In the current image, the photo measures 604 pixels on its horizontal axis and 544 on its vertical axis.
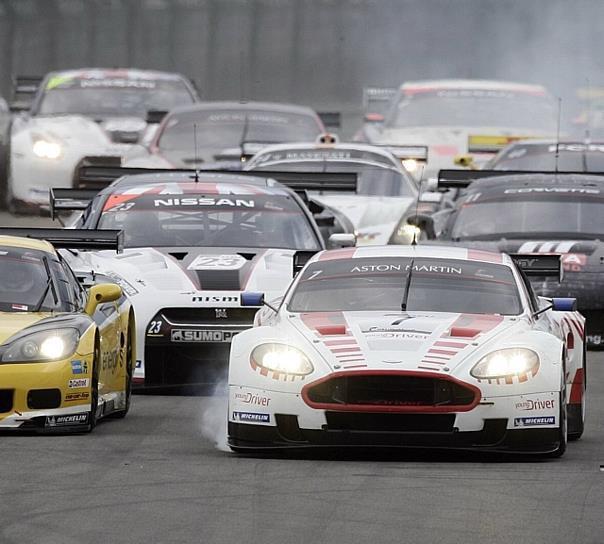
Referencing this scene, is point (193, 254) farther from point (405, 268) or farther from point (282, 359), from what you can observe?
point (282, 359)

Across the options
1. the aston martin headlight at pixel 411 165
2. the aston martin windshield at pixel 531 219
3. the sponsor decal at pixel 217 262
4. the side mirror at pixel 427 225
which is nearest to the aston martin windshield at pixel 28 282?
the sponsor decal at pixel 217 262

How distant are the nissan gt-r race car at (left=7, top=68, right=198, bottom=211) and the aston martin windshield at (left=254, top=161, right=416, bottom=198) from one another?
2.21m

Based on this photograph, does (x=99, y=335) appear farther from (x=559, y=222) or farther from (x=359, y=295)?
(x=559, y=222)

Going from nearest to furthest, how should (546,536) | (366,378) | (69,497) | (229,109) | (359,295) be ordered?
(546,536), (69,497), (366,378), (359,295), (229,109)

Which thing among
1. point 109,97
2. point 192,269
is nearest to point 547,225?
point 192,269

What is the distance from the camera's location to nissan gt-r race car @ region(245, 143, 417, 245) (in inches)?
A: 718

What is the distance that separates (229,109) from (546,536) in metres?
16.2

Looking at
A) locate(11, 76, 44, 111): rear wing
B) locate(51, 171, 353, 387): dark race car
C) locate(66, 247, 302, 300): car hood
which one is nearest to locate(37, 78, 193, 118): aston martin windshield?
locate(11, 76, 44, 111): rear wing

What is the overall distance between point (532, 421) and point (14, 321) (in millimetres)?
2682

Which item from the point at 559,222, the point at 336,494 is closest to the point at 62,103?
the point at 559,222

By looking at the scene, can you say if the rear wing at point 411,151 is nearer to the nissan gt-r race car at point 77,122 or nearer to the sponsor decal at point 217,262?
the nissan gt-r race car at point 77,122

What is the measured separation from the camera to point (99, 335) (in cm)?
1076

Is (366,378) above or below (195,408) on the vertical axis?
above

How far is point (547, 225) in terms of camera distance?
16.6m
